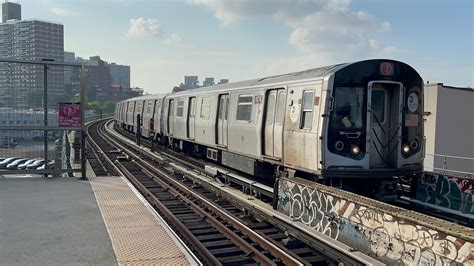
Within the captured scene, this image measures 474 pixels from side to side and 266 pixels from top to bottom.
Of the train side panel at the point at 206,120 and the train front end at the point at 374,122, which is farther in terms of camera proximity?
the train side panel at the point at 206,120

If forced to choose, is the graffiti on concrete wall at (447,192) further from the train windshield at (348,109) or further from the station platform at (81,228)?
the station platform at (81,228)

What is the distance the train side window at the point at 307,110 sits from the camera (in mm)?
8594

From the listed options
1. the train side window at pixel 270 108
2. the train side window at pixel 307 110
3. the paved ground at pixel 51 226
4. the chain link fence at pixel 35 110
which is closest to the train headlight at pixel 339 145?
the train side window at pixel 307 110

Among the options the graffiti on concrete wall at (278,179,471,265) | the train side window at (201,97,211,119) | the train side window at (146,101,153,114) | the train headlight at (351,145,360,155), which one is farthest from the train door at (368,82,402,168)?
the train side window at (146,101,153,114)

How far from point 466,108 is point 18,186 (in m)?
18.8

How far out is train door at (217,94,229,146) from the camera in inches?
525

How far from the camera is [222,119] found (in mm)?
13633

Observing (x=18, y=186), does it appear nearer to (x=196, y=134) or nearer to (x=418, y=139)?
(x=196, y=134)

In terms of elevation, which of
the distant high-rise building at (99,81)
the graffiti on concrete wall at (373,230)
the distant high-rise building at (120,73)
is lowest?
the graffiti on concrete wall at (373,230)

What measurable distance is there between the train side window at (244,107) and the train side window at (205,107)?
109 inches

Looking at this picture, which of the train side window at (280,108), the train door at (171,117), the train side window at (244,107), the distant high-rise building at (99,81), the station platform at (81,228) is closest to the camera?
the station platform at (81,228)

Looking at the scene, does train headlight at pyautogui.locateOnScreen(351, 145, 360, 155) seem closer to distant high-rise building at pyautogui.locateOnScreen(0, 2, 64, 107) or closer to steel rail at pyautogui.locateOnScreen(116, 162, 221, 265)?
steel rail at pyautogui.locateOnScreen(116, 162, 221, 265)

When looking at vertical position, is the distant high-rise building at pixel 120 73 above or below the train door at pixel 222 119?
above

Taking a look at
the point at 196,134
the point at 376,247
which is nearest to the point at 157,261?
the point at 376,247
